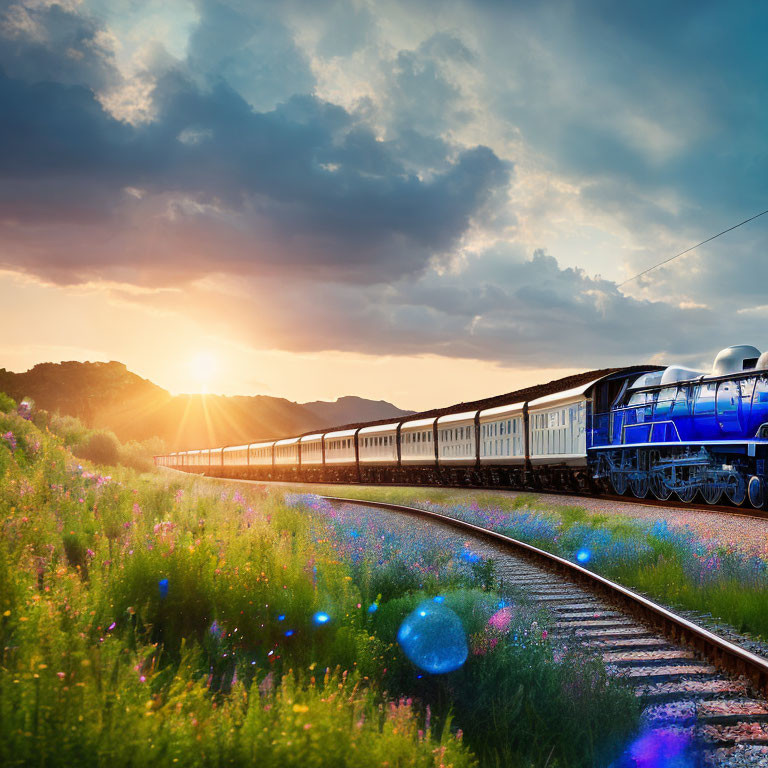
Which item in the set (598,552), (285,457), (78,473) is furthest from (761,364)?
(285,457)

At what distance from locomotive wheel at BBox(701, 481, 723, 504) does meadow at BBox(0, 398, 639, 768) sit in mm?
11905

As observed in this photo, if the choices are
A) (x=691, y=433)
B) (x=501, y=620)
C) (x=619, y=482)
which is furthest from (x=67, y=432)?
(x=501, y=620)

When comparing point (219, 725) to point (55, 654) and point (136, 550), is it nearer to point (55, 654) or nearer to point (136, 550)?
point (55, 654)

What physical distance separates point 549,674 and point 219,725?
3.23m

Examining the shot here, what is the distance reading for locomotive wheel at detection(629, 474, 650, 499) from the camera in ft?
74.1

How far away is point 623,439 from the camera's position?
23078mm

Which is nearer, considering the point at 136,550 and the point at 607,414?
the point at 136,550

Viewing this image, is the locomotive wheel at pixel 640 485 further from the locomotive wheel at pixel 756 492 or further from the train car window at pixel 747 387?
the train car window at pixel 747 387

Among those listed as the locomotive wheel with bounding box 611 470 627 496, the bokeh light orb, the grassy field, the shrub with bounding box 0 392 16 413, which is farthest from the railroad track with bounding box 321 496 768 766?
the shrub with bounding box 0 392 16 413

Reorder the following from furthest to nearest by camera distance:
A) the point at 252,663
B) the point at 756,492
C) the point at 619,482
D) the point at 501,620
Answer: the point at 619,482 → the point at 756,492 → the point at 501,620 → the point at 252,663

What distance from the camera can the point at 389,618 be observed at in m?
7.05

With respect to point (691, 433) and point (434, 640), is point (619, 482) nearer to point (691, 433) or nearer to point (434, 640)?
point (691, 433)

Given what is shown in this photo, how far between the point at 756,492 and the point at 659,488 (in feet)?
14.2

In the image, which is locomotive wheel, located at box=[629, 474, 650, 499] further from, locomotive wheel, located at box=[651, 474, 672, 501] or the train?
locomotive wheel, located at box=[651, 474, 672, 501]
